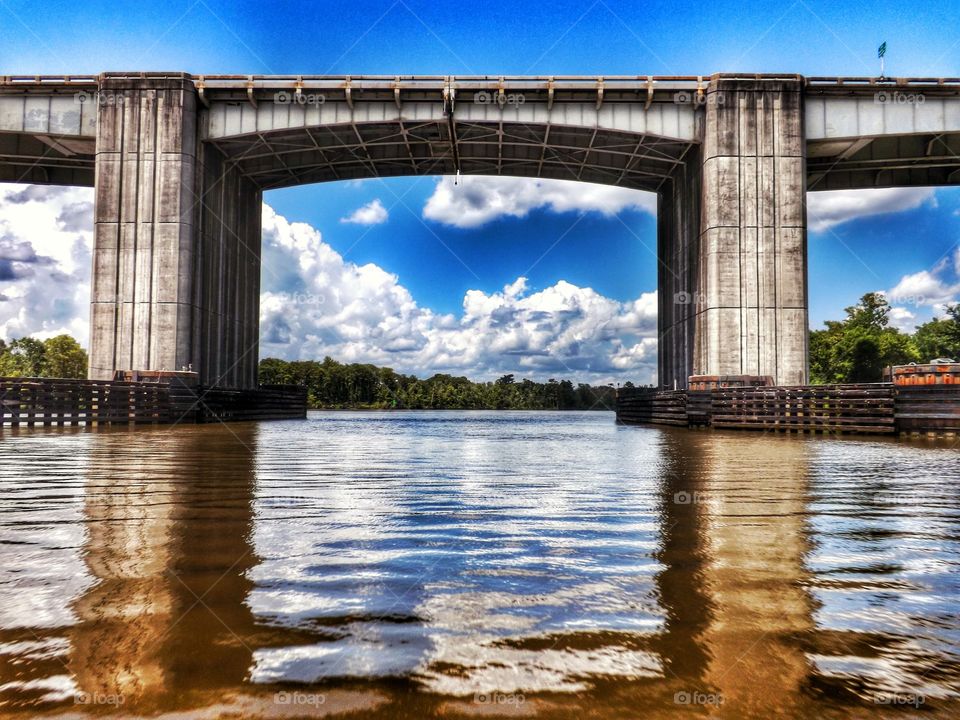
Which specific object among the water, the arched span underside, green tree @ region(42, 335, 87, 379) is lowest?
the water

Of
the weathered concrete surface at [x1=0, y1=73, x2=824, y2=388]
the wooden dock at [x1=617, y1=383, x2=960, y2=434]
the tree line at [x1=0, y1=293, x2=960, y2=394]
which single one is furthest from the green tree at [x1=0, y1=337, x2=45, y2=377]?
the wooden dock at [x1=617, y1=383, x2=960, y2=434]

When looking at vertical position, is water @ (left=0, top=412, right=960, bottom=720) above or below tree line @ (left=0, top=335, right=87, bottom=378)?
below

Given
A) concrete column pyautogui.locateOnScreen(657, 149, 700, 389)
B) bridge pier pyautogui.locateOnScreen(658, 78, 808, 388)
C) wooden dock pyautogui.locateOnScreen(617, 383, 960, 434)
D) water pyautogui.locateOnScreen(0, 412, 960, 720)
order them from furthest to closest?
concrete column pyautogui.locateOnScreen(657, 149, 700, 389) < bridge pier pyautogui.locateOnScreen(658, 78, 808, 388) < wooden dock pyautogui.locateOnScreen(617, 383, 960, 434) < water pyautogui.locateOnScreen(0, 412, 960, 720)

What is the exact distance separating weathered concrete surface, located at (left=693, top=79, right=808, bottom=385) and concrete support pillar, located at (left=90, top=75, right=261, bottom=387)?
29.1 meters

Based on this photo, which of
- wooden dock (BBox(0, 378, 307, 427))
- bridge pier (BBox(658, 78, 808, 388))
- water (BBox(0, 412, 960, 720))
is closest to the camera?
water (BBox(0, 412, 960, 720))

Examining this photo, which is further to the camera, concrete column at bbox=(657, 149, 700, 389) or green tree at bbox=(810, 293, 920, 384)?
green tree at bbox=(810, 293, 920, 384)

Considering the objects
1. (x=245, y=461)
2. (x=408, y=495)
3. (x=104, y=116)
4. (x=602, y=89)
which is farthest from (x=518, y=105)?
(x=408, y=495)

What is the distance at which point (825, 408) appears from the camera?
28125 mm

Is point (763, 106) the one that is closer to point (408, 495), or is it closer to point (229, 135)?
point (229, 135)

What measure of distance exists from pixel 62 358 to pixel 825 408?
472 ft

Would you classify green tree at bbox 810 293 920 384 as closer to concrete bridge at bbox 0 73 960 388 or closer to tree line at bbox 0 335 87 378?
concrete bridge at bbox 0 73 960 388

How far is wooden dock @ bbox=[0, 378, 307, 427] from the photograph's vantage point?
27703mm

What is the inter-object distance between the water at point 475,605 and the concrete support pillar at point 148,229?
30.8 meters

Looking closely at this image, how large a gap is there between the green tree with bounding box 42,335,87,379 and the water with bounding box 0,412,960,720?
482 ft
